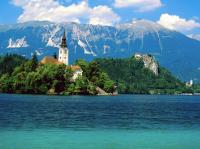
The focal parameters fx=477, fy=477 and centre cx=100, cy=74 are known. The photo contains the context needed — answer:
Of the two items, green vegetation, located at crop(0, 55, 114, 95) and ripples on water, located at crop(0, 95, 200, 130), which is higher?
green vegetation, located at crop(0, 55, 114, 95)

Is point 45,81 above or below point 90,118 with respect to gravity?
above

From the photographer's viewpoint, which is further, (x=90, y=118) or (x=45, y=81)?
(x=45, y=81)

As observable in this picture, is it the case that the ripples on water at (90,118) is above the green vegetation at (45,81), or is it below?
below

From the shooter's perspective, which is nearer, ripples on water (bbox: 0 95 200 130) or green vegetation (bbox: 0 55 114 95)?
ripples on water (bbox: 0 95 200 130)

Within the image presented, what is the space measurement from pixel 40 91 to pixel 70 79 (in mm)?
12590

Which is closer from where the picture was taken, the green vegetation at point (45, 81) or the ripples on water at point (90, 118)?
the ripples on water at point (90, 118)
